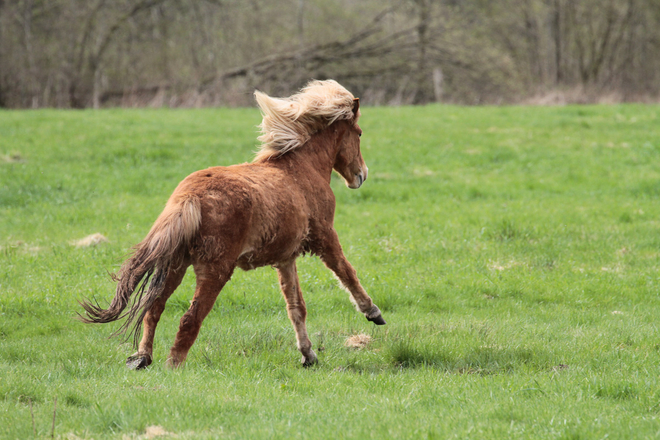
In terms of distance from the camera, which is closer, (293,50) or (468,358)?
(468,358)

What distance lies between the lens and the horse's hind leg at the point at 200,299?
4820 millimetres

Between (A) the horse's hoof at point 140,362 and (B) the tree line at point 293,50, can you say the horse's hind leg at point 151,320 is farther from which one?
(B) the tree line at point 293,50

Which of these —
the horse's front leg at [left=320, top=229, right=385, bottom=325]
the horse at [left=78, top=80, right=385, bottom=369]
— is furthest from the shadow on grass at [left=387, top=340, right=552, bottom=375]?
the horse's front leg at [left=320, top=229, right=385, bottom=325]

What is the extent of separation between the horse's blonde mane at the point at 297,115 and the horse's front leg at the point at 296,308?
105cm

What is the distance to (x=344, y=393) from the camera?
192 inches

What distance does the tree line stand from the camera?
1014 inches

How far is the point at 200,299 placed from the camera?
4824 millimetres

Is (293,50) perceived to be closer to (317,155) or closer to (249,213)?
(317,155)

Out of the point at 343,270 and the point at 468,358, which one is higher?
the point at 343,270

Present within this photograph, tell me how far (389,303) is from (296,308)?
2152 millimetres

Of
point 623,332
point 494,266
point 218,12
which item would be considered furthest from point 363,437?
point 218,12

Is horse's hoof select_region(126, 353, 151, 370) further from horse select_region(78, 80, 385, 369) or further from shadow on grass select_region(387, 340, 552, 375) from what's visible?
shadow on grass select_region(387, 340, 552, 375)

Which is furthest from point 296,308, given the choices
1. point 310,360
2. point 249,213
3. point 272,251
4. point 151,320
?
point 151,320

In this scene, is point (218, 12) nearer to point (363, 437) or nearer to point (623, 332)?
point (623, 332)
